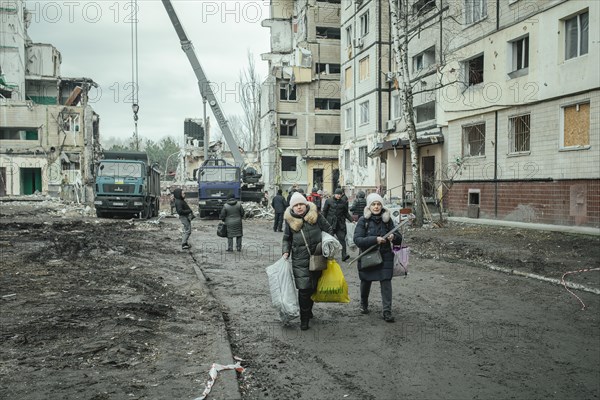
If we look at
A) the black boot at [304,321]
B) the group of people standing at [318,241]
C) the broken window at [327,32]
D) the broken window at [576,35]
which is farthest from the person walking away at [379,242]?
the broken window at [327,32]

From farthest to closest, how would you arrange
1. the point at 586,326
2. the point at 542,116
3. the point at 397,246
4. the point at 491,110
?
the point at 491,110
the point at 542,116
the point at 397,246
the point at 586,326

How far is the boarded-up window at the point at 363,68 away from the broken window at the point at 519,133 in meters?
18.6

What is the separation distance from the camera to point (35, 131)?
49.6m

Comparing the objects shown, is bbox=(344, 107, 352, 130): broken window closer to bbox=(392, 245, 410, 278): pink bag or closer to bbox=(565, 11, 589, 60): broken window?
bbox=(565, 11, 589, 60): broken window

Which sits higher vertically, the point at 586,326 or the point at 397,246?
the point at 397,246

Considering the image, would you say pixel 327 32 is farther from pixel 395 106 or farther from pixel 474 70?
pixel 474 70

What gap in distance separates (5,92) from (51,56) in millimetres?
8087

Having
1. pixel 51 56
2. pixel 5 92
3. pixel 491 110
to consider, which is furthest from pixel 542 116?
pixel 51 56

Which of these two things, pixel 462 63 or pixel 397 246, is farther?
pixel 462 63

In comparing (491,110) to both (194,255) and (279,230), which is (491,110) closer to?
(279,230)

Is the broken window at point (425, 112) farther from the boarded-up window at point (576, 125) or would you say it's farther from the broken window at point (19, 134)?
the broken window at point (19, 134)

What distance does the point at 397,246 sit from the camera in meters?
7.11

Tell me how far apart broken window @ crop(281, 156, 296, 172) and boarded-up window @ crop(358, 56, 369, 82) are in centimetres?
1248

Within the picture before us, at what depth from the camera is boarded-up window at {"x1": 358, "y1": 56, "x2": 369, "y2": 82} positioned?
123ft
